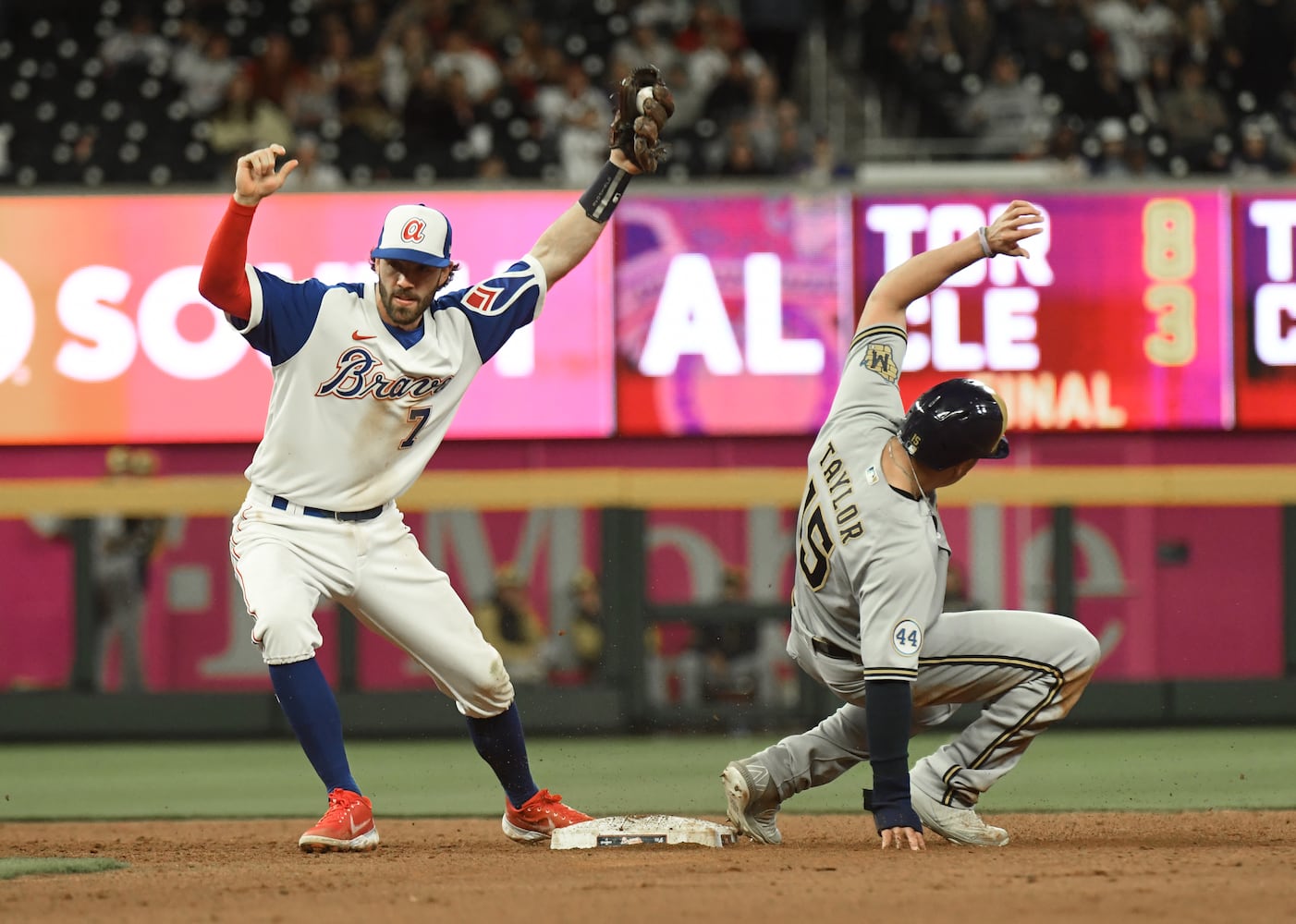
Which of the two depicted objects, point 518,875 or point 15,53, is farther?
point 15,53

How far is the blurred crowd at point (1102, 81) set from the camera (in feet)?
38.1

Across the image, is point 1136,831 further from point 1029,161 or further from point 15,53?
point 15,53

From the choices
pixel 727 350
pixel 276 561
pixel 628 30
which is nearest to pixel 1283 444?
pixel 727 350

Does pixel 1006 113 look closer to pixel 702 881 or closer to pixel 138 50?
pixel 138 50

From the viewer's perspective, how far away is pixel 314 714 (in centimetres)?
460

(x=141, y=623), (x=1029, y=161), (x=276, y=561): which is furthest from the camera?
(x=1029, y=161)

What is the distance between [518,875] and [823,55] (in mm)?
9739

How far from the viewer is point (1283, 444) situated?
10836 millimetres

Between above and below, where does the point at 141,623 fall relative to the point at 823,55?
below

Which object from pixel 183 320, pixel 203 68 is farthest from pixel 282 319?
pixel 203 68

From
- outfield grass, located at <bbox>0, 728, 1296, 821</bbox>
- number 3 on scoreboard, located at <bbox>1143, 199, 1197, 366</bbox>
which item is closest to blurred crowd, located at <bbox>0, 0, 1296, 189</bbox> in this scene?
number 3 on scoreboard, located at <bbox>1143, 199, 1197, 366</bbox>

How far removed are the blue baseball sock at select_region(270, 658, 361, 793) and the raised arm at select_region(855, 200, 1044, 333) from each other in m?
1.71

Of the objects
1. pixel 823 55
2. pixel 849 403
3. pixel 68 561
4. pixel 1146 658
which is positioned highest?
pixel 823 55

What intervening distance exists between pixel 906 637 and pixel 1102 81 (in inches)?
344
